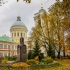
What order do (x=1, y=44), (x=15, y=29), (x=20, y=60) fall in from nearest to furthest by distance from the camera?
1. (x=20, y=60)
2. (x=1, y=44)
3. (x=15, y=29)

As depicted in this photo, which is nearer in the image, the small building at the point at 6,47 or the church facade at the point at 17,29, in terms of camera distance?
the small building at the point at 6,47

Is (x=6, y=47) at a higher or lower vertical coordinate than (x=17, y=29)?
lower

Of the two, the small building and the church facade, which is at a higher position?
the church facade

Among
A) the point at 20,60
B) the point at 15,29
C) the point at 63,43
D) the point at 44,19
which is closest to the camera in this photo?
the point at 20,60

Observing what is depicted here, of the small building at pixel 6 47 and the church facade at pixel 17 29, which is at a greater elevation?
the church facade at pixel 17 29

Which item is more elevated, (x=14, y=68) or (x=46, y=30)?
(x=46, y=30)

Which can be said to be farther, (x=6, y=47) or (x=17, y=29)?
(x=17, y=29)

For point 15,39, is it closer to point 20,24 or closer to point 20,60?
point 20,24

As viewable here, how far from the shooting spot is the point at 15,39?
74500 millimetres

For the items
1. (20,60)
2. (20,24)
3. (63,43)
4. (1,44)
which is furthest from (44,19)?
(20,24)

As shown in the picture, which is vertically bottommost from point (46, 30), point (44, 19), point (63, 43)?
point (63, 43)

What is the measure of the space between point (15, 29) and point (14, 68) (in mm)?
53554

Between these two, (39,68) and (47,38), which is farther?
(47,38)

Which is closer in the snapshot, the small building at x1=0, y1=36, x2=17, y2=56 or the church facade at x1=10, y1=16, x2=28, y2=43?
the small building at x1=0, y1=36, x2=17, y2=56
